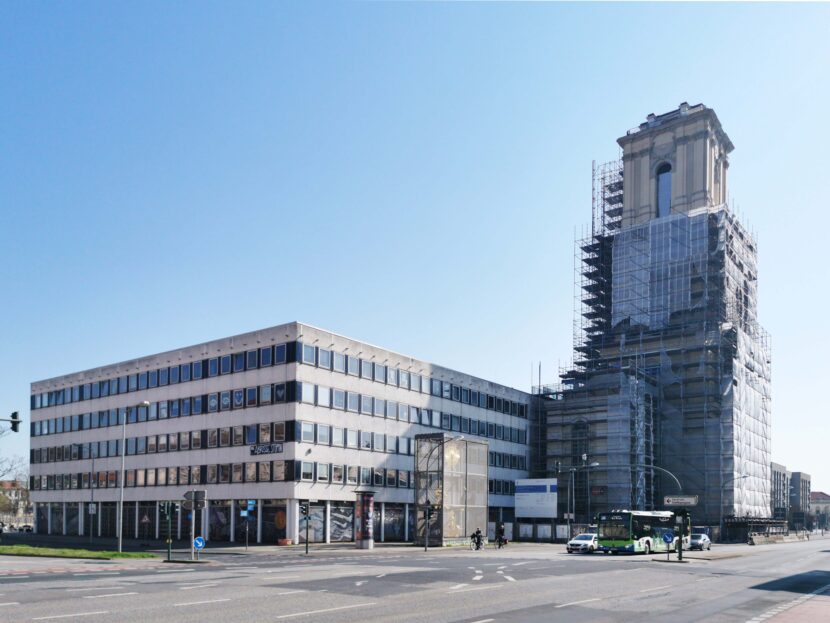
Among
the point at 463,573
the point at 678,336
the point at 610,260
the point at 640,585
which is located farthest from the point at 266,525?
the point at 610,260

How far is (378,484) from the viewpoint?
76.2 meters

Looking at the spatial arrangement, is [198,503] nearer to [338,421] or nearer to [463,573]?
[463,573]

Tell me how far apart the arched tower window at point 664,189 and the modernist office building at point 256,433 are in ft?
127

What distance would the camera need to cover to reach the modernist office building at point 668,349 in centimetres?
9756

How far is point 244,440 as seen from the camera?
7112 centimetres

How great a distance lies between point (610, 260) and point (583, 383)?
1756 centimetres

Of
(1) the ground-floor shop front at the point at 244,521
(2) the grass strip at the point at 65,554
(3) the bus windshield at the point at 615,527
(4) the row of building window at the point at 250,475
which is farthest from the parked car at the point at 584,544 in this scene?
(2) the grass strip at the point at 65,554

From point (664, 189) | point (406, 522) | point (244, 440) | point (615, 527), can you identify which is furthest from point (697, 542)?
point (664, 189)

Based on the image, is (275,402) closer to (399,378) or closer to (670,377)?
(399,378)

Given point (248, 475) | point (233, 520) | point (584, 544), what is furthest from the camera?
point (233, 520)

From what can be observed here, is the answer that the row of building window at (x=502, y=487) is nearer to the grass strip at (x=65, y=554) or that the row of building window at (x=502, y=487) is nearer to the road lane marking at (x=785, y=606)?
the grass strip at (x=65, y=554)

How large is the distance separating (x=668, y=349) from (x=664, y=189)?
23.8 metres

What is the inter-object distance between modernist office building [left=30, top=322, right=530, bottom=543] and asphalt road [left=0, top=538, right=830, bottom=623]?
88.7 feet

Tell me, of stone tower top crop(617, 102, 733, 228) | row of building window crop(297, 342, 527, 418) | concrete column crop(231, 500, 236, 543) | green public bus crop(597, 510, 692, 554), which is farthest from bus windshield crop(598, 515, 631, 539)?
stone tower top crop(617, 102, 733, 228)
